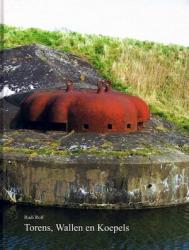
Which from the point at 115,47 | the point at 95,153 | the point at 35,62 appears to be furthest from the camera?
the point at 115,47

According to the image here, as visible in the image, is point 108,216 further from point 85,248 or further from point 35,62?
point 35,62

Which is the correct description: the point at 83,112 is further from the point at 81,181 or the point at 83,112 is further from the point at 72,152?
the point at 81,181

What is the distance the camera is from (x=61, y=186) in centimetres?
1531

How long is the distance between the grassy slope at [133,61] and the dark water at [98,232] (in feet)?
44.3

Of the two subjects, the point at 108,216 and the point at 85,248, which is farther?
the point at 108,216

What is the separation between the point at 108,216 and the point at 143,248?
234 centimetres

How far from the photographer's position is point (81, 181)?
15297mm

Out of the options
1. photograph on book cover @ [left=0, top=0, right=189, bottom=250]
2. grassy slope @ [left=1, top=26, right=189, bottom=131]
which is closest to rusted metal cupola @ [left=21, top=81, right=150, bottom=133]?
photograph on book cover @ [left=0, top=0, right=189, bottom=250]

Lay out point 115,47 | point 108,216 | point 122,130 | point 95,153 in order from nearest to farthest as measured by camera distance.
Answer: point 108,216 < point 95,153 < point 122,130 < point 115,47

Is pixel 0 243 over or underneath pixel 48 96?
underneath

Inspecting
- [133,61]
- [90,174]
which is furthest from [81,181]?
[133,61]

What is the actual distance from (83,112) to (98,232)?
5.01 m

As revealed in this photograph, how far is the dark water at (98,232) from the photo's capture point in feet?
42.3

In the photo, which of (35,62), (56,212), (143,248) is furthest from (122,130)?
(35,62)
